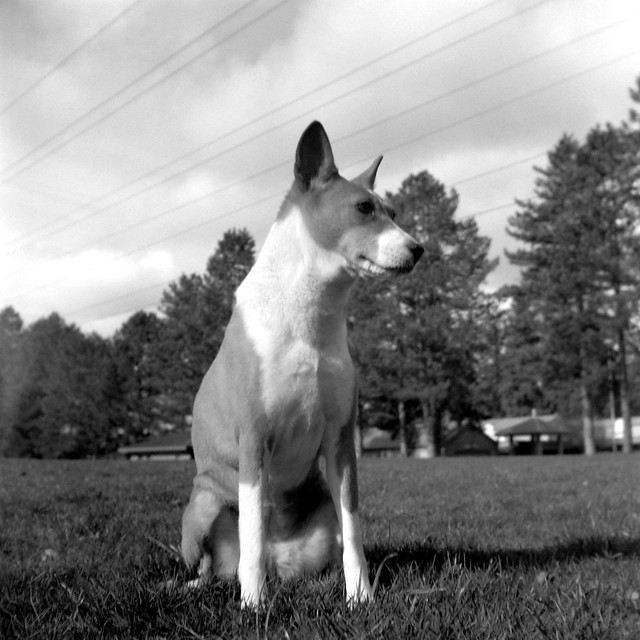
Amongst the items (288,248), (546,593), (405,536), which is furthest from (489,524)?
(288,248)

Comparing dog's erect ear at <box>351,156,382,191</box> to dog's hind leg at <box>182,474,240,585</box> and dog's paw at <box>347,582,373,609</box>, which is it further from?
dog's paw at <box>347,582,373,609</box>

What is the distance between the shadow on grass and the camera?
4.44m

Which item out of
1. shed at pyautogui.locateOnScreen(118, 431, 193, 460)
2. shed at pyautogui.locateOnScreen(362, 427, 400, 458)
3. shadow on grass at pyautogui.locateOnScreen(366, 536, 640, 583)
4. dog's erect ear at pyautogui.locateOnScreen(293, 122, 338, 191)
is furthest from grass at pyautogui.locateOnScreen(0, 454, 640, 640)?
shed at pyautogui.locateOnScreen(362, 427, 400, 458)

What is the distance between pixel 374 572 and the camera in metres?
4.19

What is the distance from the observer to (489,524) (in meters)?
6.70

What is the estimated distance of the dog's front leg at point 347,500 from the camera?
3691 millimetres

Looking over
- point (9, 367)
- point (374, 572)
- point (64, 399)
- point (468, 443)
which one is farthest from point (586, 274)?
point (9, 367)

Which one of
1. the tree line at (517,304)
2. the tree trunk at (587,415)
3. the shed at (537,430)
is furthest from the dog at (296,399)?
the shed at (537,430)

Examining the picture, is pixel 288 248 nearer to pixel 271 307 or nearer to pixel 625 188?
pixel 271 307

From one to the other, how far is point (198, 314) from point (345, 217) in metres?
42.5

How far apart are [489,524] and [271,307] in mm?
3928

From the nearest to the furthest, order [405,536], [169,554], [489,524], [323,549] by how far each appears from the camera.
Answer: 1. [323,549]
2. [169,554]
3. [405,536]
4. [489,524]

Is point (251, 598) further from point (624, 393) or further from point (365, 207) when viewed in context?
point (624, 393)

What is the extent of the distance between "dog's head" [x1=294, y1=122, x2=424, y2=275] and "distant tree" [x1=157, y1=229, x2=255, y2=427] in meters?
38.9
